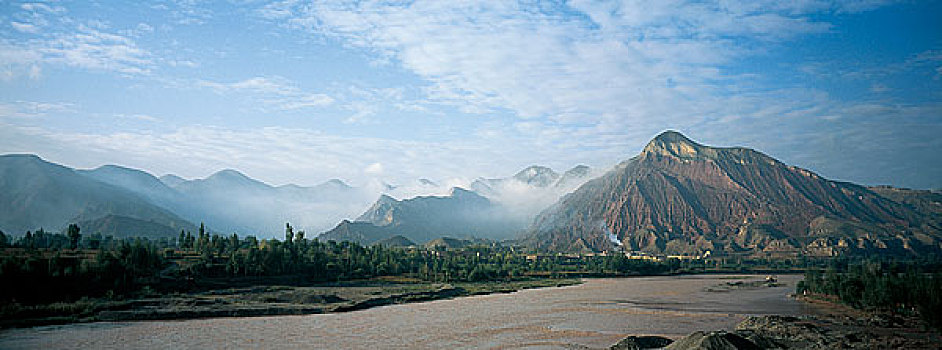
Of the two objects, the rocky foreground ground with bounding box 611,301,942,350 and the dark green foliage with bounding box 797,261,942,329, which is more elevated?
the dark green foliage with bounding box 797,261,942,329

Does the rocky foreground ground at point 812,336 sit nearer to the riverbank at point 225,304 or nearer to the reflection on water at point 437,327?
the reflection on water at point 437,327

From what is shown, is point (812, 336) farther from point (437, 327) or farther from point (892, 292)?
point (437, 327)

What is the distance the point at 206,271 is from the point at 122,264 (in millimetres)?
16865

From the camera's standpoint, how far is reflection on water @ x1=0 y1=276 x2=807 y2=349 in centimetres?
3984

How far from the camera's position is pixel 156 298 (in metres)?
62.1

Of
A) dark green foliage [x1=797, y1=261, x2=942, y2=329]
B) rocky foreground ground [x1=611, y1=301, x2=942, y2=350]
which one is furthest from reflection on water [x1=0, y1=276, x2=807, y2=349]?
dark green foliage [x1=797, y1=261, x2=942, y2=329]

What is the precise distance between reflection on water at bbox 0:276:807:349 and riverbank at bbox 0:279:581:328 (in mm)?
2723

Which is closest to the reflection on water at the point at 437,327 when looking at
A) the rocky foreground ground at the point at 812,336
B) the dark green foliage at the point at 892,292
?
the rocky foreground ground at the point at 812,336

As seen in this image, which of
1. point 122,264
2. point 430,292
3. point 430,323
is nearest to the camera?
point 430,323

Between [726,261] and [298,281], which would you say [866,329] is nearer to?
[298,281]

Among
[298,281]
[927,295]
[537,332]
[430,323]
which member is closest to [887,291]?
[927,295]

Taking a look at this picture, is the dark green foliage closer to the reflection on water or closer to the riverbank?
the reflection on water

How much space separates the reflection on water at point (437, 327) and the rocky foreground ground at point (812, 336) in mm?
4509

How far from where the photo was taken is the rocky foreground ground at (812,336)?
31.0 metres
